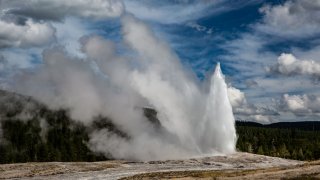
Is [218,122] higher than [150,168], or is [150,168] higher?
[218,122]

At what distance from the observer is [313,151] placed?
172125mm

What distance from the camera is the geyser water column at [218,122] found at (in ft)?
400

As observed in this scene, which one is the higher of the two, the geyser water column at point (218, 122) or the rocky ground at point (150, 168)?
the geyser water column at point (218, 122)

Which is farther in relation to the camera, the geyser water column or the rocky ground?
the geyser water column

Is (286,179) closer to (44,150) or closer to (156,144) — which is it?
(156,144)

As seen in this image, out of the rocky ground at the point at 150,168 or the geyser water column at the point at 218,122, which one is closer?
the rocky ground at the point at 150,168

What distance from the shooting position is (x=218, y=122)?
399 feet

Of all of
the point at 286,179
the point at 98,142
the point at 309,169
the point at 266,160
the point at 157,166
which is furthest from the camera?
the point at 98,142

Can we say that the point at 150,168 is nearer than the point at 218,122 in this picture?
Yes

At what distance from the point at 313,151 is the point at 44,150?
3677 inches

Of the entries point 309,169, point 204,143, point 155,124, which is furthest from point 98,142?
point 309,169

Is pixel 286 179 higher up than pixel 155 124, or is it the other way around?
pixel 155 124

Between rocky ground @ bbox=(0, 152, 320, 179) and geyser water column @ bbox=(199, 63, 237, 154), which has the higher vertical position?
geyser water column @ bbox=(199, 63, 237, 154)

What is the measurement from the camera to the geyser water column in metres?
122
